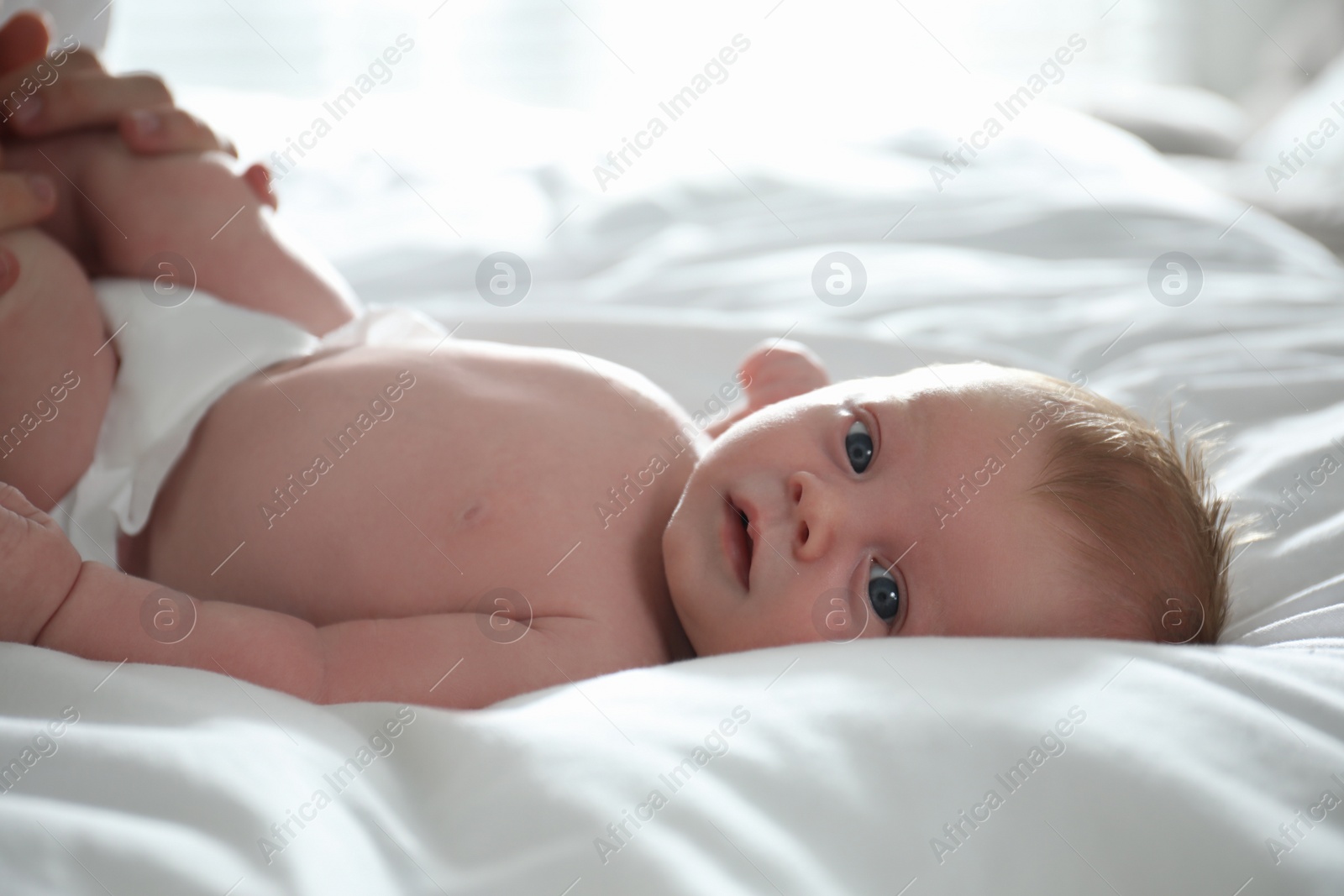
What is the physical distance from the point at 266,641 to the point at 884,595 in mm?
508

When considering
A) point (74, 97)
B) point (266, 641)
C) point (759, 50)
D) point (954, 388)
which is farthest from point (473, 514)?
point (759, 50)

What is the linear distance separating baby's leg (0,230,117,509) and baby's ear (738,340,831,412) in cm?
71

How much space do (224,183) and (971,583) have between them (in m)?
0.95

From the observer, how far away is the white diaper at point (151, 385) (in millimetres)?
1024

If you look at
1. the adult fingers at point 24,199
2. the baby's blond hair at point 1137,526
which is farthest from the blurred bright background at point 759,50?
the baby's blond hair at point 1137,526

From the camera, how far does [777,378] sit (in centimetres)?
120

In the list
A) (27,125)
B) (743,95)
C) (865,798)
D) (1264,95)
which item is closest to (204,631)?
(865,798)

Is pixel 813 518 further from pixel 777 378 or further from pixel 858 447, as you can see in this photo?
pixel 777 378

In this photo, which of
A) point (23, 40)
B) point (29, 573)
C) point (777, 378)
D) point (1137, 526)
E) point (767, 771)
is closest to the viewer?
point (767, 771)

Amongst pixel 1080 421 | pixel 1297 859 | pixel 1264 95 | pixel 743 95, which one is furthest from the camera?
pixel 743 95

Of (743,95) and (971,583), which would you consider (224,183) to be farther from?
(743,95)

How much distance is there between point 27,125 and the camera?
1123 mm

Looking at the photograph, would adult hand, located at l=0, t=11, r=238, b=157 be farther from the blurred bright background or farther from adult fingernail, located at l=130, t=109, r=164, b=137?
the blurred bright background

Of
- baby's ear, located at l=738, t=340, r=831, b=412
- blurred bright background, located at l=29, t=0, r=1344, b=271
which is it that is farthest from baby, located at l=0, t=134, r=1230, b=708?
blurred bright background, located at l=29, t=0, r=1344, b=271
